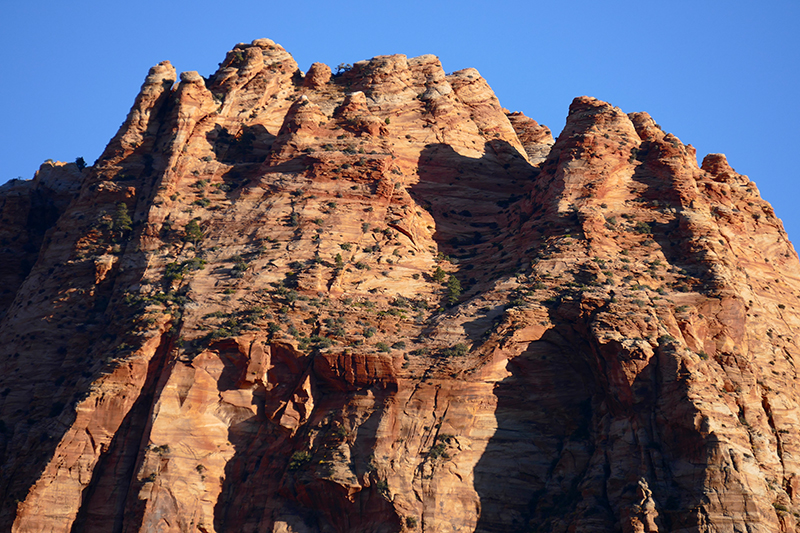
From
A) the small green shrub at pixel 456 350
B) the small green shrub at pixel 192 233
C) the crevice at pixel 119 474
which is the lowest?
the crevice at pixel 119 474

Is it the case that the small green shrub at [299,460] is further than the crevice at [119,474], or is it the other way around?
the crevice at [119,474]

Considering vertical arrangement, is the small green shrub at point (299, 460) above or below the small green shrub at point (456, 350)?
below

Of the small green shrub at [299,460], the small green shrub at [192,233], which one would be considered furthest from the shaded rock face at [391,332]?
the small green shrub at [192,233]

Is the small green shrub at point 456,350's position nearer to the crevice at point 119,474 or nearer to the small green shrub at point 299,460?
the small green shrub at point 299,460

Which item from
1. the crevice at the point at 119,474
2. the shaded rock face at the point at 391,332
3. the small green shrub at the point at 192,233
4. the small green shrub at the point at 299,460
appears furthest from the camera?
the small green shrub at the point at 192,233

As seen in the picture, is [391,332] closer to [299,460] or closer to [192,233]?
[299,460]

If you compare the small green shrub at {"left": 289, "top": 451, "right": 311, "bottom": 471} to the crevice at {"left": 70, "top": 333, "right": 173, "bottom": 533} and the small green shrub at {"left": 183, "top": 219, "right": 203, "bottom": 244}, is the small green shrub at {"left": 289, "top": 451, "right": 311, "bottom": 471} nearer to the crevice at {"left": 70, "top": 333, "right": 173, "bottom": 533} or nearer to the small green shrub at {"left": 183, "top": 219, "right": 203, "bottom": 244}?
the crevice at {"left": 70, "top": 333, "right": 173, "bottom": 533}

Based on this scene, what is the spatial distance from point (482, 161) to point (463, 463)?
115 ft

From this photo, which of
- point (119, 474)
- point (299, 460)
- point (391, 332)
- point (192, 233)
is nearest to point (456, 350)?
point (391, 332)

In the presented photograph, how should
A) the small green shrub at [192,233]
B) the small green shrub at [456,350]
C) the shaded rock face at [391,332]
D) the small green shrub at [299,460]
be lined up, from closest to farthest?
1. the shaded rock face at [391,332]
2. the small green shrub at [299,460]
3. the small green shrub at [456,350]
4. the small green shrub at [192,233]

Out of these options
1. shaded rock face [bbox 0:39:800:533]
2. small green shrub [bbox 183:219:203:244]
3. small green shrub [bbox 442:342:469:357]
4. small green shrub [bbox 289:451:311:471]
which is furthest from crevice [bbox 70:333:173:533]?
small green shrub [bbox 442:342:469:357]

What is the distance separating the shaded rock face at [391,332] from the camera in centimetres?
6150

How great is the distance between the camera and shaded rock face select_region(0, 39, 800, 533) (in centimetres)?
6150

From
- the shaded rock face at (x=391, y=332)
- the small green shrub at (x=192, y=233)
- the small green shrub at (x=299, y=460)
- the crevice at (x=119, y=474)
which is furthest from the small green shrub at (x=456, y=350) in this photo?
the small green shrub at (x=192, y=233)
